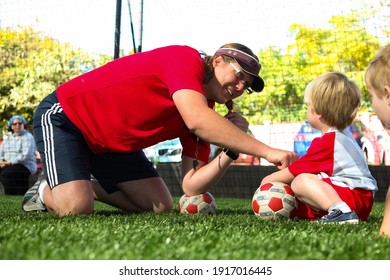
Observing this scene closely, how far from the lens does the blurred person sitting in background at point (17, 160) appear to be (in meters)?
12.9

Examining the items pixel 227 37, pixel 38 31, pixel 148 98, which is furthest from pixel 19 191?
pixel 148 98

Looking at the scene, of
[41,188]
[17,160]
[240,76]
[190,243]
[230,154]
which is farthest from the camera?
[17,160]

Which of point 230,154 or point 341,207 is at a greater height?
point 230,154

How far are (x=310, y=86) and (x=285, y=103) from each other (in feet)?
42.8

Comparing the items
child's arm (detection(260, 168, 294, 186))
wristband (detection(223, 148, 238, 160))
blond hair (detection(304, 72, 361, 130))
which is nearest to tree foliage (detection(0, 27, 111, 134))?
wristband (detection(223, 148, 238, 160))

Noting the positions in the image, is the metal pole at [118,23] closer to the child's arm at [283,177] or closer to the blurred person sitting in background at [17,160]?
the blurred person sitting in background at [17,160]

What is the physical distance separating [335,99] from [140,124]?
1404 mm

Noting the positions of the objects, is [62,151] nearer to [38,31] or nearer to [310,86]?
[310,86]

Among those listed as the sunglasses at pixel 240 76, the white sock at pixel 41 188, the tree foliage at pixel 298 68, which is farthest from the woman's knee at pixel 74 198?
the tree foliage at pixel 298 68

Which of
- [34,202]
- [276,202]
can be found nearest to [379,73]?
[276,202]

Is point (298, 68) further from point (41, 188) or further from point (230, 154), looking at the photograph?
point (230, 154)

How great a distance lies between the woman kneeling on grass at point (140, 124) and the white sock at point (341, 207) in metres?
0.47

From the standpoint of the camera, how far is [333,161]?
16.0 ft

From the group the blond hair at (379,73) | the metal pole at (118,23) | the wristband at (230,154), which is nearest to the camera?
the blond hair at (379,73)
